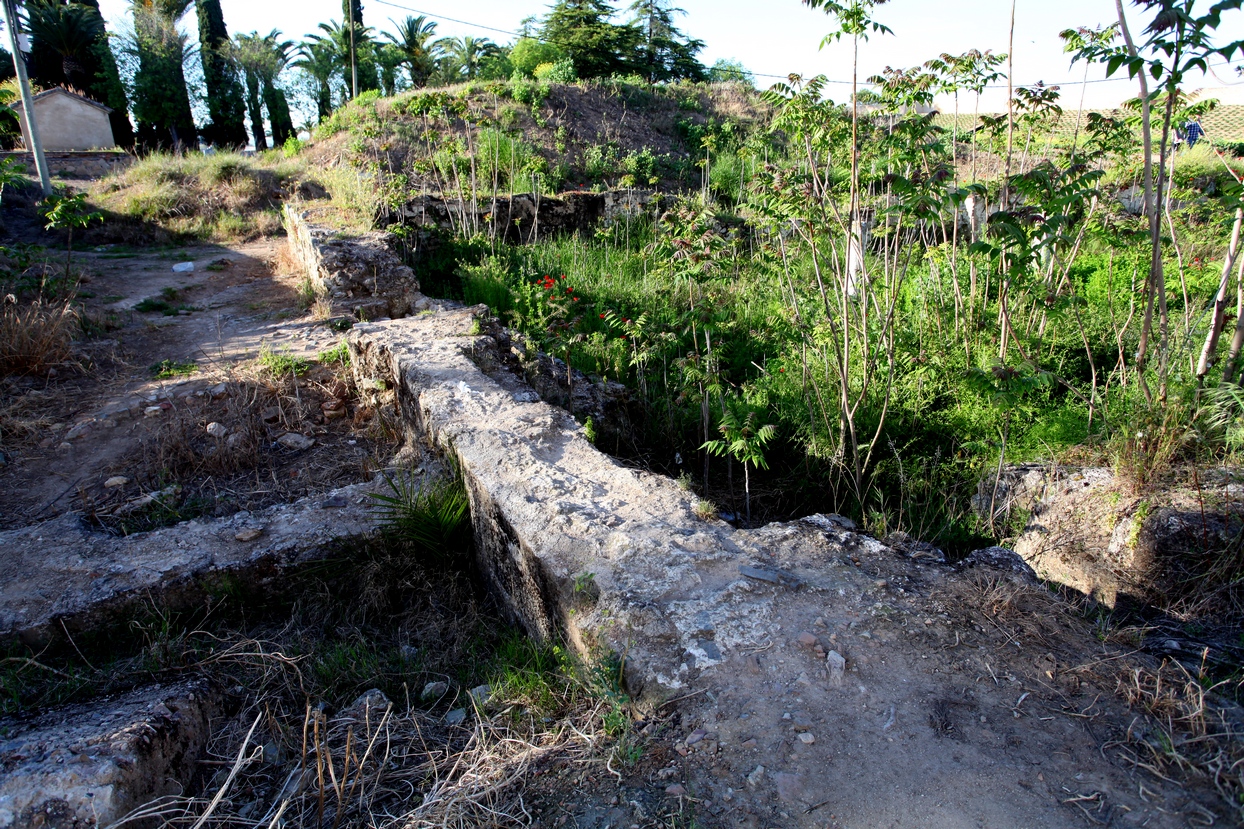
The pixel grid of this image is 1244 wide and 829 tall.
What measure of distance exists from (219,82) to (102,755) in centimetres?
3010

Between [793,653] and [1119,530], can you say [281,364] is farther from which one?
[1119,530]

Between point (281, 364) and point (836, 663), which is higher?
point (281, 364)

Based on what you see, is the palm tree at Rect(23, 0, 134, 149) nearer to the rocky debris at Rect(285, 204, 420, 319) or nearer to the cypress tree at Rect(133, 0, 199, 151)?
the cypress tree at Rect(133, 0, 199, 151)

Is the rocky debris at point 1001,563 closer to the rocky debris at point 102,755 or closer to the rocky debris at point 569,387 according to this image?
the rocky debris at point 569,387

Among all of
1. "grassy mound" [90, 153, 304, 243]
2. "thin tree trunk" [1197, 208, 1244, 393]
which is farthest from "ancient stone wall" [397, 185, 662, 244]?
"thin tree trunk" [1197, 208, 1244, 393]

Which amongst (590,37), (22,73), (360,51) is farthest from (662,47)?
(22,73)

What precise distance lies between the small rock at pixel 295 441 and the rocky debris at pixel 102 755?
2367mm

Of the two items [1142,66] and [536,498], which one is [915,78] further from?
[536,498]

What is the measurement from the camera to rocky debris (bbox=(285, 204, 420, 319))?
655 cm

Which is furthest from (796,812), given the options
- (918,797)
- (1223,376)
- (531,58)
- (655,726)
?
(531,58)

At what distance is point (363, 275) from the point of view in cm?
667

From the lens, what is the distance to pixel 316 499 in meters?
3.59

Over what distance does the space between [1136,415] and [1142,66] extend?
162 centimetres

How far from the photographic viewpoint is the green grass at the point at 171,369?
527cm
